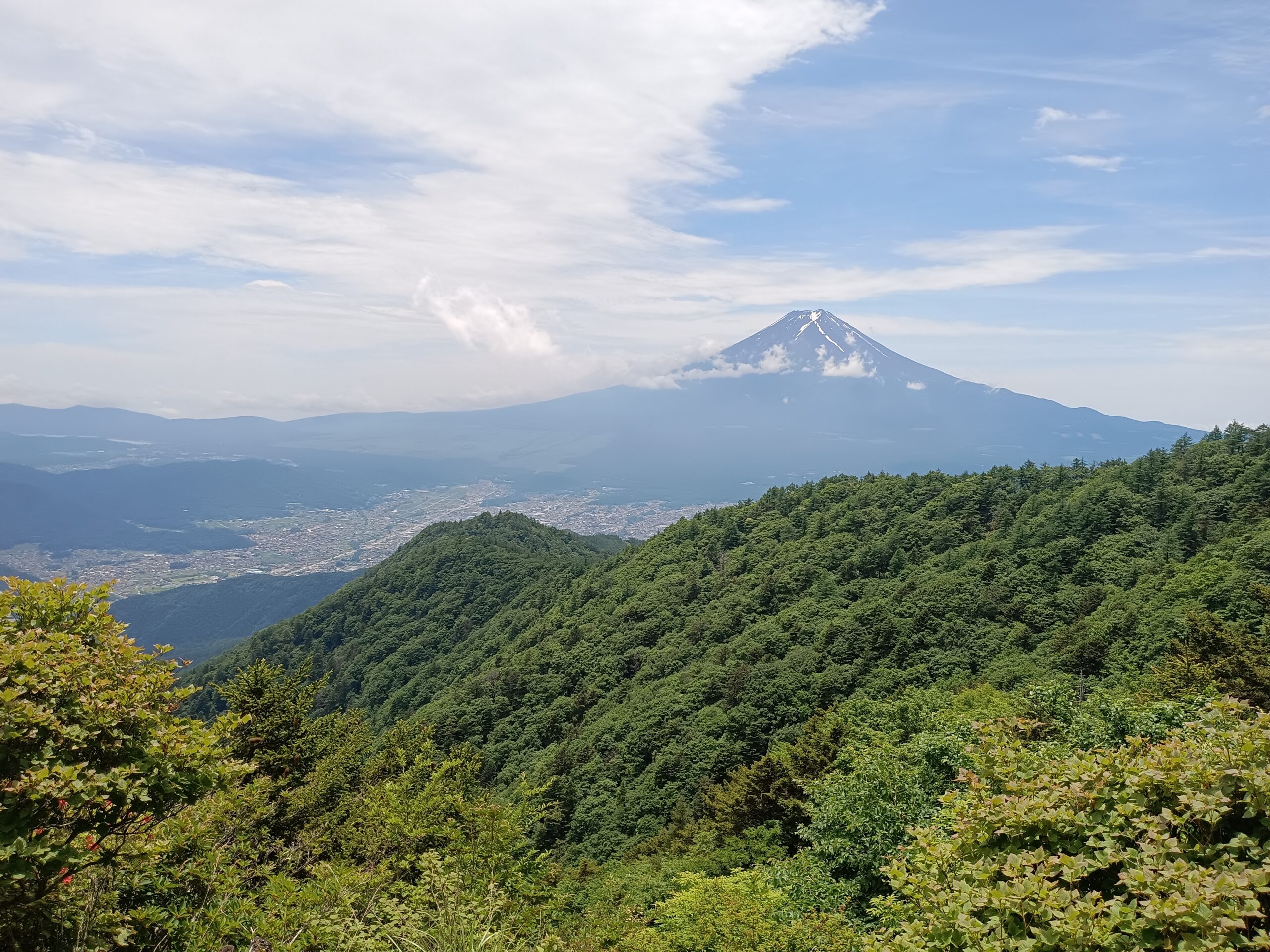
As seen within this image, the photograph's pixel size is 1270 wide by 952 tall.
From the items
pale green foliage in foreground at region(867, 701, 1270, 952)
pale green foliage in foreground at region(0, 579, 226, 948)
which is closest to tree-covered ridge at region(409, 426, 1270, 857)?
pale green foliage in foreground at region(867, 701, 1270, 952)

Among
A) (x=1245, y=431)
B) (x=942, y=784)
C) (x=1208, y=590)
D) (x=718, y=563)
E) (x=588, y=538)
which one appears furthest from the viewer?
(x=588, y=538)

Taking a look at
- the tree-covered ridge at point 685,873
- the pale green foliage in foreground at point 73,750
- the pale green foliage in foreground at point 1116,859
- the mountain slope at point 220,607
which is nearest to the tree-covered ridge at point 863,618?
the tree-covered ridge at point 685,873

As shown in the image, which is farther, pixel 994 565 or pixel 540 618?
pixel 540 618

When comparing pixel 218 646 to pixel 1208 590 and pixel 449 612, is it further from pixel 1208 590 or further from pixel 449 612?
pixel 1208 590

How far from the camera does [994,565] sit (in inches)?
1510

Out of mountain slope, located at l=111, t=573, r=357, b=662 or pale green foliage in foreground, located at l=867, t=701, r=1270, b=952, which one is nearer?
pale green foliage in foreground, located at l=867, t=701, r=1270, b=952

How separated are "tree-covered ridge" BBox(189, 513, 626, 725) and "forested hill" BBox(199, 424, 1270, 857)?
0.57 meters

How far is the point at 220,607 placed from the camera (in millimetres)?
157000

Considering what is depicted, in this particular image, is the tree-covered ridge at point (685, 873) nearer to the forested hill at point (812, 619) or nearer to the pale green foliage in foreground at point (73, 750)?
the pale green foliage in foreground at point (73, 750)

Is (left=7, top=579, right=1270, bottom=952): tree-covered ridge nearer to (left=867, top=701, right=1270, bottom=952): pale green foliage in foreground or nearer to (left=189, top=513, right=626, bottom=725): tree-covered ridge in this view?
(left=867, top=701, right=1270, bottom=952): pale green foliage in foreground

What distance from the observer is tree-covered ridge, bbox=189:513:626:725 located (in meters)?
69.1

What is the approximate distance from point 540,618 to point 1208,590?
5012cm

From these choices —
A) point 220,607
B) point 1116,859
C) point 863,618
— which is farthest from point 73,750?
point 220,607

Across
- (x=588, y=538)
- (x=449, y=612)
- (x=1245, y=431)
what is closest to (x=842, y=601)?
(x=1245, y=431)
